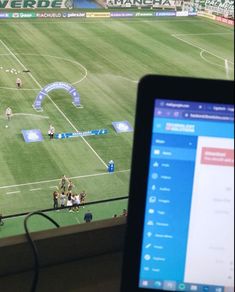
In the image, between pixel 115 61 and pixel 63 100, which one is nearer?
pixel 63 100

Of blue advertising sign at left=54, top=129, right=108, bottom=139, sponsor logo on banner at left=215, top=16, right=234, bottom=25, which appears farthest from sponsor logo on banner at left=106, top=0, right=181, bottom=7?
blue advertising sign at left=54, top=129, right=108, bottom=139

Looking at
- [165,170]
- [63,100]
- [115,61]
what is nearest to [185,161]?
[165,170]

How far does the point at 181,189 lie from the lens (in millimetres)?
1024

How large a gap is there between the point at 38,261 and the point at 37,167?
9.78 m

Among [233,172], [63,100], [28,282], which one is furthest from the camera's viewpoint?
[63,100]

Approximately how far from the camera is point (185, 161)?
1014 mm

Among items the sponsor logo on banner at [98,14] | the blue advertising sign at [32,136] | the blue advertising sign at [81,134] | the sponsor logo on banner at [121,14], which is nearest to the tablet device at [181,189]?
the blue advertising sign at [32,136]

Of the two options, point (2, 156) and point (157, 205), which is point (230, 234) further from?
point (2, 156)

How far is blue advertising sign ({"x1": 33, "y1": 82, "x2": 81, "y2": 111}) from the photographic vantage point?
13.9m

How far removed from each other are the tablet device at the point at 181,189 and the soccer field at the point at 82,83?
174 centimetres

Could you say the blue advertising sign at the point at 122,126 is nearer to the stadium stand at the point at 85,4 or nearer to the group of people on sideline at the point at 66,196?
the group of people on sideline at the point at 66,196

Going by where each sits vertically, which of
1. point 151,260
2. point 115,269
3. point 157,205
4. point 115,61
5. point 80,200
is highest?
point 157,205

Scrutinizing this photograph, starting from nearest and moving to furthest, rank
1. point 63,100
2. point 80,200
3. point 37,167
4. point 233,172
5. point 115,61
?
point 233,172
point 80,200
point 37,167
point 63,100
point 115,61

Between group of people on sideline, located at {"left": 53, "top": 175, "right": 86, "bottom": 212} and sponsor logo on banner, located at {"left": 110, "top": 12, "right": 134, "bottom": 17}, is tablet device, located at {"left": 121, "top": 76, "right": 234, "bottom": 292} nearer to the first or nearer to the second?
group of people on sideline, located at {"left": 53, "top": 175, "right": 86, "bottom": 212}
